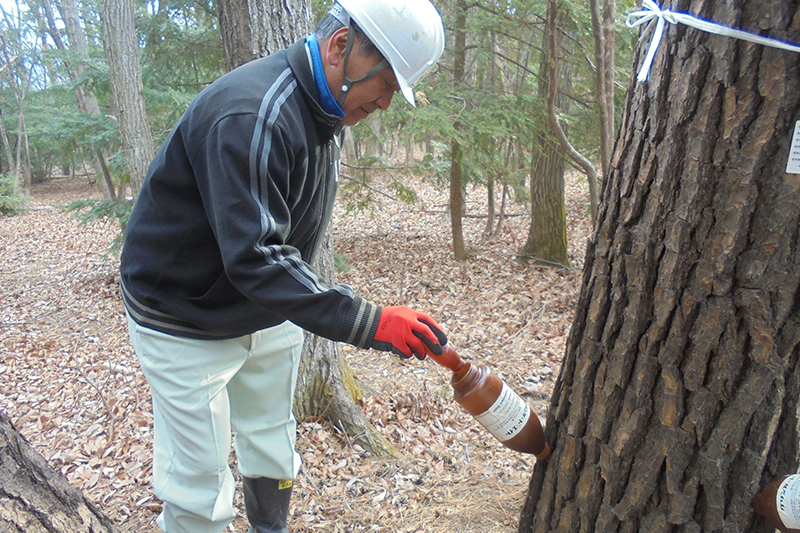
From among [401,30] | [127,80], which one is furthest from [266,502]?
[127,80]

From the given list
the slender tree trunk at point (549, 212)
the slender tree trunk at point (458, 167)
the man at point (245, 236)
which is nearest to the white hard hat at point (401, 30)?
the man at point (245, 236)

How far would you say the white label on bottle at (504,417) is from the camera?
1.71 m

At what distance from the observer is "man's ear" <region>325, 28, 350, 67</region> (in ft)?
5.70

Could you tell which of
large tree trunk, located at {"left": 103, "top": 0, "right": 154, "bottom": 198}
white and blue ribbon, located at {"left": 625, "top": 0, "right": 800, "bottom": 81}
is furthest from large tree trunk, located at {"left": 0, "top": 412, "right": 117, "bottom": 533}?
large tree trunk, located at {"left": 103, "top": 0, "right": 154, "bottom": 198}

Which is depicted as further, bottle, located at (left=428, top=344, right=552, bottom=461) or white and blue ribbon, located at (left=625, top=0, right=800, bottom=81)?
bottle, located at (left=428, top=344, right=552, bottom=461)

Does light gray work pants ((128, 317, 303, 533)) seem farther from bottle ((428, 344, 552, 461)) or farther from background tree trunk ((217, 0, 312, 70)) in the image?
background tree trunk ((217, 0, 312, 70))

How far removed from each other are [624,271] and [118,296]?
304 inches

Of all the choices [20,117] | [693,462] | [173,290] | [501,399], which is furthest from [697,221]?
[20,117]

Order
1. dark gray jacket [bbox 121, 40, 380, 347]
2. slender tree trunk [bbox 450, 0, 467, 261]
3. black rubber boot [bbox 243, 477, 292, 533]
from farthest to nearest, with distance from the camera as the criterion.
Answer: slender tree trunk [bbox 450, 0, 467, 261]
black rubber boot [bbox 243, 477, 292, 533]
dark gray jacket [bbox 121, 40, 380, 347]

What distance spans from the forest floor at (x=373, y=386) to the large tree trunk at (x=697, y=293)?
1.06m

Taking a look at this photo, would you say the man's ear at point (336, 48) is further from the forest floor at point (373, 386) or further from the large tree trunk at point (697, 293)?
the forest floor at point (373, 386)

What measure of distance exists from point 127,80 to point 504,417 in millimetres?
7475

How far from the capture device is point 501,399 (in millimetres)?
1717

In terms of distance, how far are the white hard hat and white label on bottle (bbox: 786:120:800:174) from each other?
114cm
